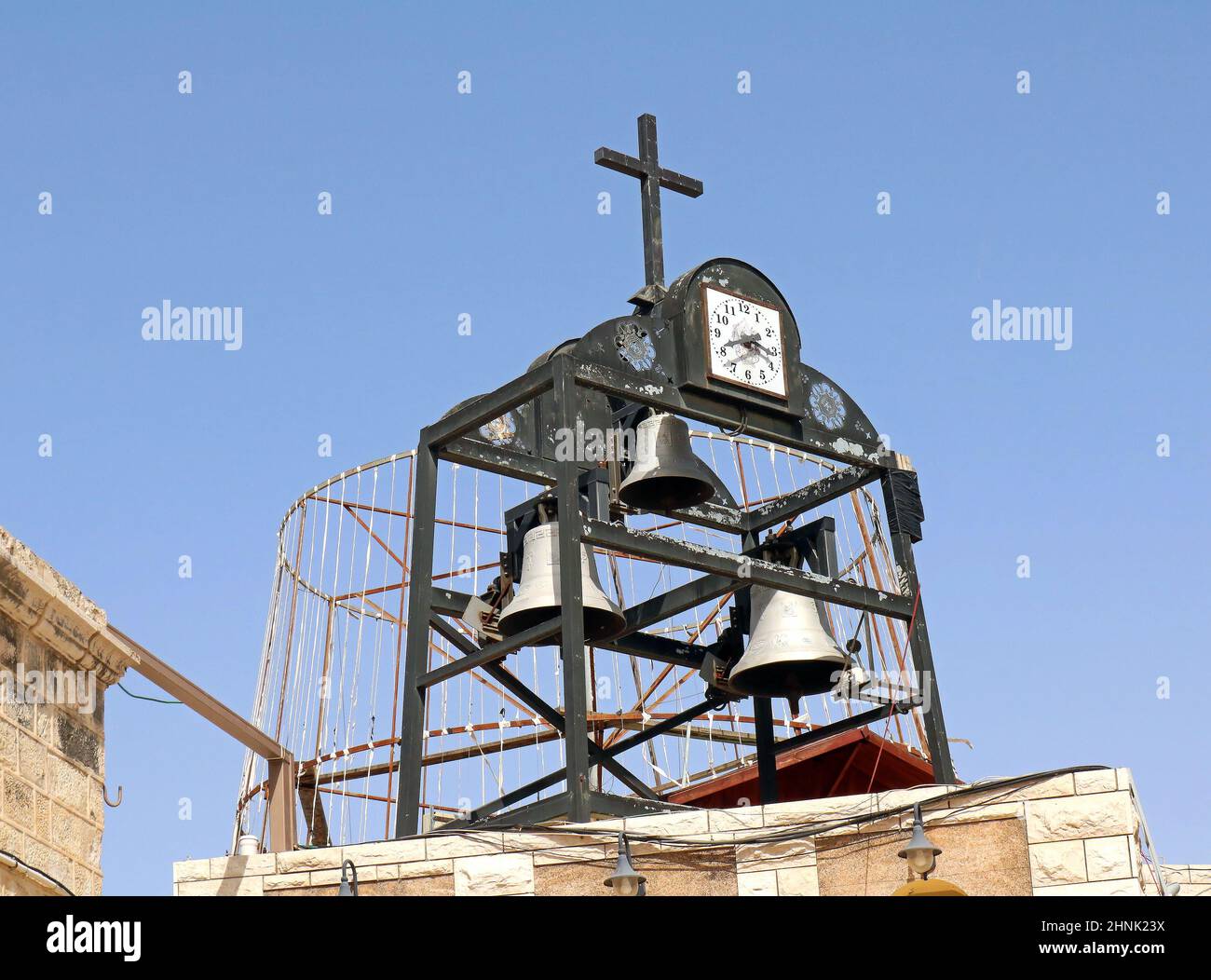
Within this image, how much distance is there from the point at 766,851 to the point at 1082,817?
1.90 meters

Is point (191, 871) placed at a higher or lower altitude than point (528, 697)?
lower

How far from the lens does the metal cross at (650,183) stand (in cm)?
1480

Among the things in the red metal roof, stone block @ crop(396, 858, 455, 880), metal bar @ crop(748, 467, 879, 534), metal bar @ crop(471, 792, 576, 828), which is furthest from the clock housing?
the red metal roof

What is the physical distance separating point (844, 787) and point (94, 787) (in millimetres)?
10284

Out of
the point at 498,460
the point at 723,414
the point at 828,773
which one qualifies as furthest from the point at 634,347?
the point at 828,773

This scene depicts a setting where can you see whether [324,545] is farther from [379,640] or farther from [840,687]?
[840,687]

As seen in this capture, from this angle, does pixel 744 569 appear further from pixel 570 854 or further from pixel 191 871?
pixel 191 871

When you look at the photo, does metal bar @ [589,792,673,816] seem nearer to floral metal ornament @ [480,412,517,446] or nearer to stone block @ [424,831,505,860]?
stone block @ [424,831,505,860]

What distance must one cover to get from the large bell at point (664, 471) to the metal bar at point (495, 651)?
1360 millimetres

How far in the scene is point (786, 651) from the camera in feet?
46.2

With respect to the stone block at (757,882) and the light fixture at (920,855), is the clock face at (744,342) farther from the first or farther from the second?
the light fixture at (920,855)

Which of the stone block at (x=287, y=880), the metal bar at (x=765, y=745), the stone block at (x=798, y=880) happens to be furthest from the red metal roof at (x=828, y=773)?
the stone block at (x=287, y=880)

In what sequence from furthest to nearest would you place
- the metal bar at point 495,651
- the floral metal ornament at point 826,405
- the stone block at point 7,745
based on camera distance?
the floral metal ornament at point 826,405 → the metal bar at point 495,651 → the stone block at point 7,745

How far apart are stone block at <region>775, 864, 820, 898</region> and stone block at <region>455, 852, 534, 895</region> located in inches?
59.5
